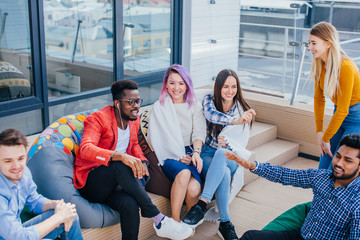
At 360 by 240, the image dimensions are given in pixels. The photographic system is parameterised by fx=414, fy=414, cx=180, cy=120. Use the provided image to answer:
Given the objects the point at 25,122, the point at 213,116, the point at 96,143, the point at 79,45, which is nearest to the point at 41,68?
the point at 25,122

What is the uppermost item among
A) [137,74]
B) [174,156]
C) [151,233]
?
[137,74]

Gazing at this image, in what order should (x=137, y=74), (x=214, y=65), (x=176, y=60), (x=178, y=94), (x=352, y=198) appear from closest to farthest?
1. (x=352, y=198)
2. (x=178, y=94)
3. (x=137, y=74)
4. (x=176, y=60)
5. (x=214, y=65)

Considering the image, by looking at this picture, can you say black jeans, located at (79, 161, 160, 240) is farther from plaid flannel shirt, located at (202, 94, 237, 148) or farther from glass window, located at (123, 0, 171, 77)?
glass window, located at (123, 0, 171, 77)

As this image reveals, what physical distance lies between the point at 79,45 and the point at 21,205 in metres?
2.70

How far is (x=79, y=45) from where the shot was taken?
4.51m

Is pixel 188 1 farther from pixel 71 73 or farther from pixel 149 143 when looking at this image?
pixel 149 143

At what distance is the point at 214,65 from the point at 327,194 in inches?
137

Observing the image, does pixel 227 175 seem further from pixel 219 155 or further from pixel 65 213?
pixel 65 213

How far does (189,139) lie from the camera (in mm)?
3291

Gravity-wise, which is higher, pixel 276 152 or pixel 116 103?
pixel 116 103

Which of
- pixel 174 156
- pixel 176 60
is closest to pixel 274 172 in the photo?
pixel 174 156

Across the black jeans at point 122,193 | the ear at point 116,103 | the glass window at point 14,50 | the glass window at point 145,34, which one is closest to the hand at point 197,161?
the black jeans at point 122,193

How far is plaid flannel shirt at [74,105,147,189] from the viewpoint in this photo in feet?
8.32

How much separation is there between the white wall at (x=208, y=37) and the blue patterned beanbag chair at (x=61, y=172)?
247cm
